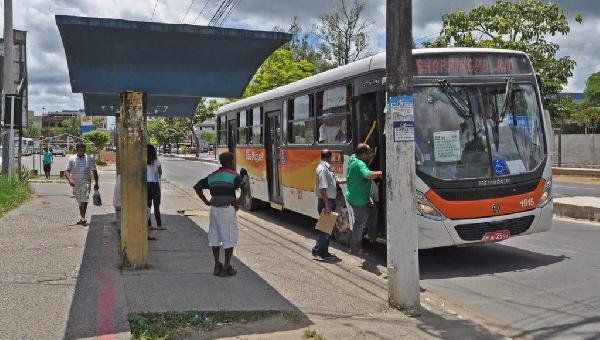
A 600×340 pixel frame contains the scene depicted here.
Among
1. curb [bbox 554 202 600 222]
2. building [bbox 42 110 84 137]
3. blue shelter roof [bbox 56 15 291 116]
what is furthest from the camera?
building [bbox 42 110 84 137]

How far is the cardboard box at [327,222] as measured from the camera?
8.84 meters

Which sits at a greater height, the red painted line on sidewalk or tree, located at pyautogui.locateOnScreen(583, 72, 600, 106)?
tree, located at pyautogui.locateOnScreen(583, 72, 600, 106)

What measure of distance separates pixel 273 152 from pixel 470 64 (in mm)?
6014

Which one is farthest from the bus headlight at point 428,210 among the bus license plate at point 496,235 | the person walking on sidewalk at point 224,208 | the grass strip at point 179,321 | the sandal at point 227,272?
the grass strip at point 179,321

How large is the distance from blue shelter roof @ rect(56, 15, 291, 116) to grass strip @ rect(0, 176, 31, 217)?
256 inches

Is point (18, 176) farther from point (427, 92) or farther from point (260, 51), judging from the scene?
point (427, 92)

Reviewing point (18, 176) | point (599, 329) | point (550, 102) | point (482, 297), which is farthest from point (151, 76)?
point (550, 102)

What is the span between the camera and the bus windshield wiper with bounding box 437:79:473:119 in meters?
8.43

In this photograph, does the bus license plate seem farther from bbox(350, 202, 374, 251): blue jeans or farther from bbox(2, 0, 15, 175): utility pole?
bbox(2, 0, 15, 175): utility pole

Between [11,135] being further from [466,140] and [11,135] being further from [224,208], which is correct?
[466,140]

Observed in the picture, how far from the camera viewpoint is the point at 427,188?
8117 millimetres

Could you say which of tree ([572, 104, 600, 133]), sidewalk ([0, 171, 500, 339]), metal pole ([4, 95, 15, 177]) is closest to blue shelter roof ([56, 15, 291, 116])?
sidewalk ([0, 171, 500, 339])

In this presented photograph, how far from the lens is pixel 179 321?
223 inches

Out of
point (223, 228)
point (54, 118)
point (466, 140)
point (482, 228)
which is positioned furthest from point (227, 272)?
point (54, 118)
